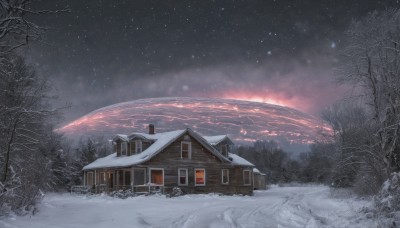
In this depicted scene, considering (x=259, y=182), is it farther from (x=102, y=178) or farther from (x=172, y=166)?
(x=172, y=166)

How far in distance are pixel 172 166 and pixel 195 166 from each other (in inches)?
103

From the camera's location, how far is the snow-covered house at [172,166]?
41.3m

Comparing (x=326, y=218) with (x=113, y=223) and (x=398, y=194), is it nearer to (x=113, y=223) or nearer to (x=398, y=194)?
(x=398, y=194)

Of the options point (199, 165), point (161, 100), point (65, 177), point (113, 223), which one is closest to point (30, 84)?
point (113, 223)

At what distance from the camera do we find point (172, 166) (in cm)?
4234

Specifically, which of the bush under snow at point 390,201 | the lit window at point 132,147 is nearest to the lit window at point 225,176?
the lit window at point 132,147

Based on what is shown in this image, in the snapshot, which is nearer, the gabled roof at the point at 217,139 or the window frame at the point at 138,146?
the window frame at the point at 138,146

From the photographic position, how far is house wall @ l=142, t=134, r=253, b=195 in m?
41.9

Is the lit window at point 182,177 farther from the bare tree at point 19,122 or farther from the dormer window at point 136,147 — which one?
the bare tree at point 19,122

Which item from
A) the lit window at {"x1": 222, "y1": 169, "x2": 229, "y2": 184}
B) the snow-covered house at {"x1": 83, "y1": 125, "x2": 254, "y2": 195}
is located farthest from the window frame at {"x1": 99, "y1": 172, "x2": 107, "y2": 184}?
the lit window at {"x1": 222, "y1": 169, "x2": 229, "y2": 184}

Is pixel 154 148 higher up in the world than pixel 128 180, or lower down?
higher up

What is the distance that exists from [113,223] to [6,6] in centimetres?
883

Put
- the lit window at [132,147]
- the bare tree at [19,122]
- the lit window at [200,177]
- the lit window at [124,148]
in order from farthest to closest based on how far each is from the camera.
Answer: the lit window at [124,148]
the lit window at [132,147]
the lit window at [200,177]
the bare tree at [19,122]

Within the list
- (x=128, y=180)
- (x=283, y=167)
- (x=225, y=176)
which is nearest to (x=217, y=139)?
(x=225, y=176)
